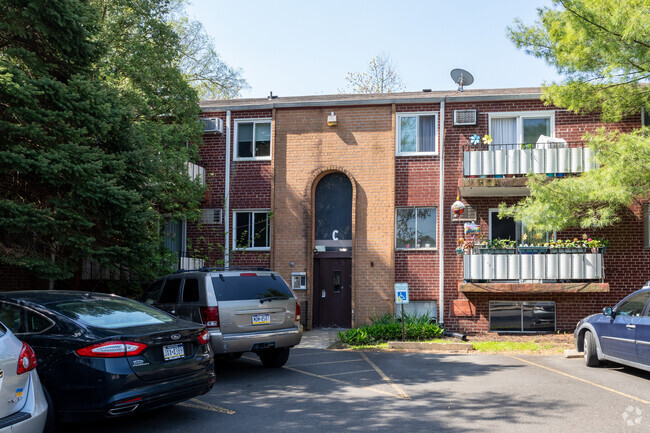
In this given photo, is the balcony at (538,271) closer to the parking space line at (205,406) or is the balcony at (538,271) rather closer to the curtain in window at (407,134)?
the curtain in window at (407,134)

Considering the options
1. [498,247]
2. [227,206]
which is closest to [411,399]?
[498,247]

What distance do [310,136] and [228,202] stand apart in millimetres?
3291

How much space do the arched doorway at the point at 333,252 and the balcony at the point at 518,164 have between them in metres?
3.71

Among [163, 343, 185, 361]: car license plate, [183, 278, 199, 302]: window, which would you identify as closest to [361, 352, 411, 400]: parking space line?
[163, 343, 185, 361]: car license plate

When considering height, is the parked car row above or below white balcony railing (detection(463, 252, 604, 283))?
below

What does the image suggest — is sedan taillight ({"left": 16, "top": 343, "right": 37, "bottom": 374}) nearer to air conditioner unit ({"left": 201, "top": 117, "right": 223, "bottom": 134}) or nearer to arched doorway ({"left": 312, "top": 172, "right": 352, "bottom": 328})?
arched doorway ({"left": 312, "top": 172, "right": 352, "bottom": 328})

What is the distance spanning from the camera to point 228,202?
18.3m

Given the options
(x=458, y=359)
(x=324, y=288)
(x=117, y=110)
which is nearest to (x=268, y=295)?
A: (x=458, y=359)

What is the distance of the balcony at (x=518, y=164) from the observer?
15711mm

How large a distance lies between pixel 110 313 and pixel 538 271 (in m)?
12.3

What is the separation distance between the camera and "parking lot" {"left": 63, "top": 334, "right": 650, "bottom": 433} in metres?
6.47

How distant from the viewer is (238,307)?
9305 millimetres

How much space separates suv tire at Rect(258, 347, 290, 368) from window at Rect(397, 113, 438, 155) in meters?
8.90

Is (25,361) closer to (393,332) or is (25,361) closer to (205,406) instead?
(205,406)
